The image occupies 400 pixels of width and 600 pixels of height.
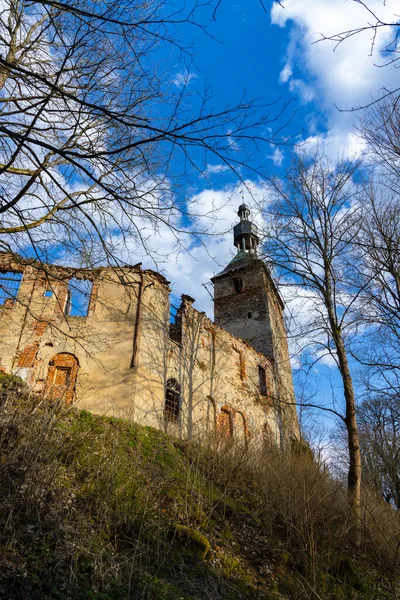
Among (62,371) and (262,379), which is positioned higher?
(262,379)

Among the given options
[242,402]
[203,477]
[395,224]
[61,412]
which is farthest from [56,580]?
[242,402]

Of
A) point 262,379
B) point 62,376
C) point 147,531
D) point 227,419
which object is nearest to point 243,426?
point 227,419

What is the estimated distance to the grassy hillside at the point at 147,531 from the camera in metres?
3.81

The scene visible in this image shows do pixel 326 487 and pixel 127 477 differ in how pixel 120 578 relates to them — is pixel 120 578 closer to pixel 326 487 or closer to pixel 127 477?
pixel 127 477

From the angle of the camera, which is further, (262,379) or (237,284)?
(237,284)

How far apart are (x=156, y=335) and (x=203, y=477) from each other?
870 cm

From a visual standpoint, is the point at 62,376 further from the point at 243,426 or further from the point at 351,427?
the point at 351,427

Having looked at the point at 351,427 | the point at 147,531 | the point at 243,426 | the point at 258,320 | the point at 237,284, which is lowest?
the point at 147,531

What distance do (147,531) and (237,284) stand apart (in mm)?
21595

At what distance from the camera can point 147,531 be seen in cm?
491

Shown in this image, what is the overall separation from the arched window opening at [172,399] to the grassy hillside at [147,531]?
7.19m

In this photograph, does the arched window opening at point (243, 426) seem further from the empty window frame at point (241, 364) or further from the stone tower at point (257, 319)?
the stone tower at point (257, 319)

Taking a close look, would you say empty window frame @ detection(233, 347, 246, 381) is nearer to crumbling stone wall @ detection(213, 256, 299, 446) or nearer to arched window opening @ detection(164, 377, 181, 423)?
crumbling stone wall @ detection(213, 256, 299, 446)

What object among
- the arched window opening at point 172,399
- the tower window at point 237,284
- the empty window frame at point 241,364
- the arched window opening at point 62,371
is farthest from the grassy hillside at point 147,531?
the tower window at point 237,284
